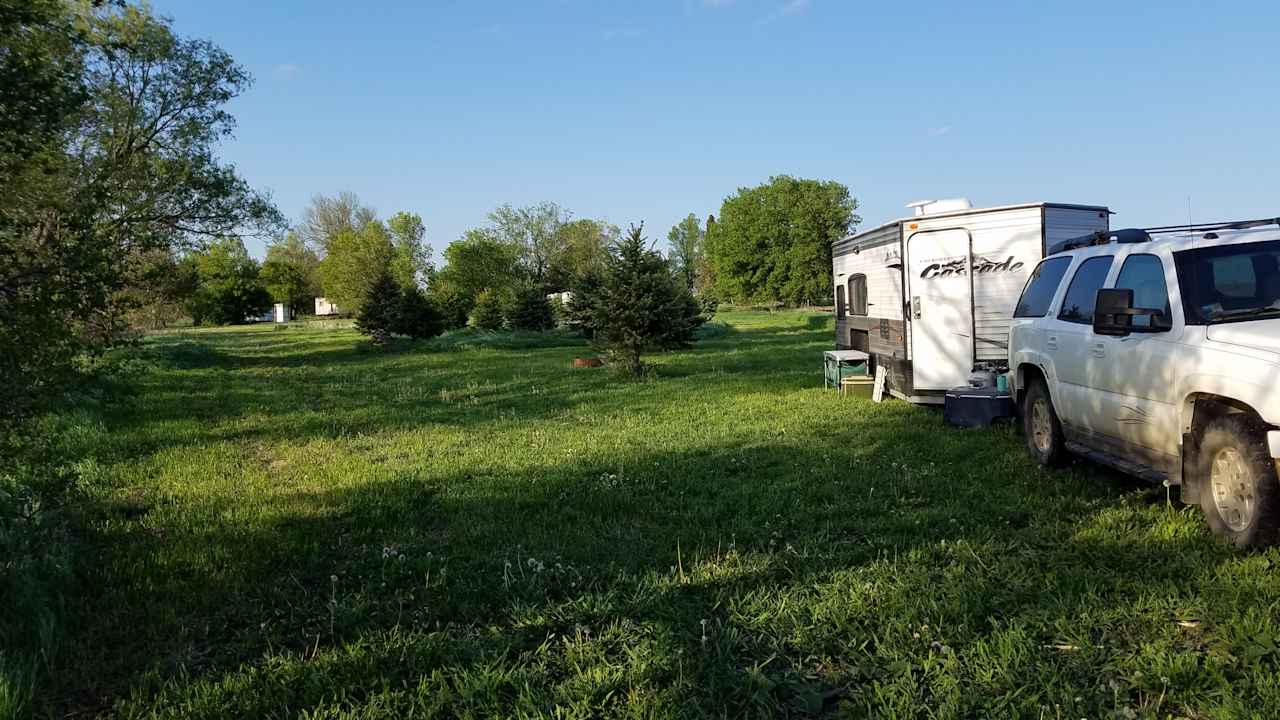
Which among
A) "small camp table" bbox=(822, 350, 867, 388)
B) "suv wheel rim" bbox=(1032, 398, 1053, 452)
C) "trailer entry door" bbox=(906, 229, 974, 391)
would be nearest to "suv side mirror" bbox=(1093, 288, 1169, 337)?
"suv wheel rim" bbox=(1032, 398, 1053, 452)

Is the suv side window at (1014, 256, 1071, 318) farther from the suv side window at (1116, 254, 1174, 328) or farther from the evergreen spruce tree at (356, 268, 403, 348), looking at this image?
the evergreen spruce tree at (356, 268, 403, 348)

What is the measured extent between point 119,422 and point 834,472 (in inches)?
421

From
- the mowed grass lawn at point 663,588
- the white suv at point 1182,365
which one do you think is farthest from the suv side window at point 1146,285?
the mowed grass lawn at point 663,588

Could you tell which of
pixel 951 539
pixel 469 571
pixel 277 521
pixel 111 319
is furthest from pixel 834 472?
pixel 111 319

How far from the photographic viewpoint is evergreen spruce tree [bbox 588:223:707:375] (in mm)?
17812

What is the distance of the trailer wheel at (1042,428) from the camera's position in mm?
7027

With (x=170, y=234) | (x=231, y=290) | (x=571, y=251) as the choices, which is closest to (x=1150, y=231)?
(x=170, y=234)

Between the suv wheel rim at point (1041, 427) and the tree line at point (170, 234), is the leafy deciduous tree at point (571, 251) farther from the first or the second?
the suv wheel rim at point (1041, 427)

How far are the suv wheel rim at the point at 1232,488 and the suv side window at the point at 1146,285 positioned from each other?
40.3 inches

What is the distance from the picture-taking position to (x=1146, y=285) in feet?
19.0

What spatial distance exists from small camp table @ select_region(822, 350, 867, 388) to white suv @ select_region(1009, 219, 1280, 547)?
254 inches

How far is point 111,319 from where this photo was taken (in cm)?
457

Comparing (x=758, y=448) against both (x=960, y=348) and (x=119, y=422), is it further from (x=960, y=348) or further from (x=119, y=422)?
(x=119, y=422)

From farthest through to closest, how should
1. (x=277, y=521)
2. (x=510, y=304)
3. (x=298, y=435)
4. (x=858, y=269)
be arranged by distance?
1. (x=510, y=304)
2. (x=858, y=269)
3. (x=298, y=435)
4. (x=277, y=521)
